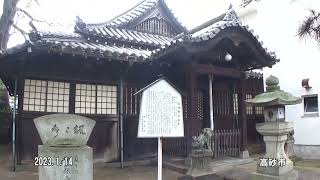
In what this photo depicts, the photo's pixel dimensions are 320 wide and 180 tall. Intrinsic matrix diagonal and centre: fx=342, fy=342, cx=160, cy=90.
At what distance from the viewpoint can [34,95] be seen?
1131cm

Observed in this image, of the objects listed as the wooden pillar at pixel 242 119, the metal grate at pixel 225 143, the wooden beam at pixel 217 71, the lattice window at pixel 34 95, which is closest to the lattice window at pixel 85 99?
the lattice window at pixel 34 95

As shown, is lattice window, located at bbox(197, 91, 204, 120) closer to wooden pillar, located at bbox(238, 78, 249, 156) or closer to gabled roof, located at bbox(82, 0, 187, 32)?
wooden pillar, located at bbox(238, 78, 249, 156)

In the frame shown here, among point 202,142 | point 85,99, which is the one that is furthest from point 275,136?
point 85,99

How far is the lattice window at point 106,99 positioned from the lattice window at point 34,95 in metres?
1.93

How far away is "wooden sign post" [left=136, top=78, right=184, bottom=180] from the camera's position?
7.33 metres

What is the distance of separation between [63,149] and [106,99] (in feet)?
16.8

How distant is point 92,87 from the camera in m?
12.4

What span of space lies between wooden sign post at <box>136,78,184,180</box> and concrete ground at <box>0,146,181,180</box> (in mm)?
3383

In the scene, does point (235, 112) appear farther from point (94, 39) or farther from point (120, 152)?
point (94, 39)

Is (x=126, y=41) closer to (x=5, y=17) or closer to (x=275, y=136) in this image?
(x=275, y=136)

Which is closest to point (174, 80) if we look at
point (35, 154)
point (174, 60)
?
point (174, 60)

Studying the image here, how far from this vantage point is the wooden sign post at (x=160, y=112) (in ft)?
24.1

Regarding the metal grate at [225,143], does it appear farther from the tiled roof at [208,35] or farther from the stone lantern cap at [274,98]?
the tiled roof at [208,35]

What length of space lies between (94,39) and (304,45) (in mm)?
9087
